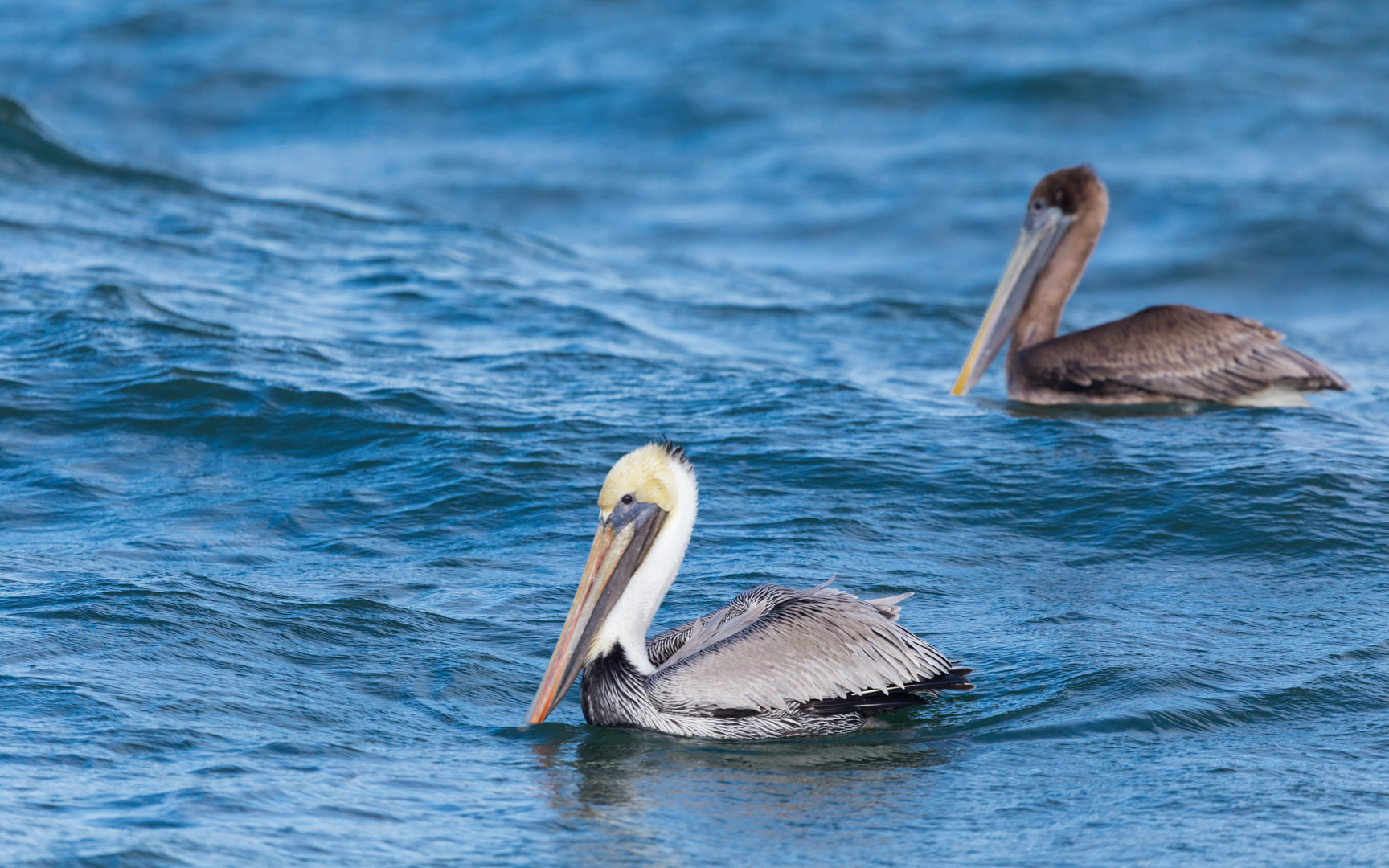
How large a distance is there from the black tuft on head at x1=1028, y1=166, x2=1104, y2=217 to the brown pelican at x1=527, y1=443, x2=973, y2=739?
188 inches

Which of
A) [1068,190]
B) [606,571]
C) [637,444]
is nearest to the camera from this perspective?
[606,571]

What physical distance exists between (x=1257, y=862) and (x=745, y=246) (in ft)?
33.2

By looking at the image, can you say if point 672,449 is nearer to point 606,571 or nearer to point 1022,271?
point 606,571

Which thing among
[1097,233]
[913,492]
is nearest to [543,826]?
[913,492]

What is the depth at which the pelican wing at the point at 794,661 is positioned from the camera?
457 cm

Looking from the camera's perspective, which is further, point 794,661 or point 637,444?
point 637,444

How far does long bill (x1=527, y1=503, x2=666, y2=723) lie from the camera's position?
15.3 ft

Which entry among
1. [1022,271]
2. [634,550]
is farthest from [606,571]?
[1022,271]

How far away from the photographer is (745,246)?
13.6m

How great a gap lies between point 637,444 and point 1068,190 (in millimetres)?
3097

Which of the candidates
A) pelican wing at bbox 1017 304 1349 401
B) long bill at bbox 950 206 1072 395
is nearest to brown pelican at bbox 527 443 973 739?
pelican wing at bbox 1017 304 1349 401

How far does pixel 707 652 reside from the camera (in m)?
4.64

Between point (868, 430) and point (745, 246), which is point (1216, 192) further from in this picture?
point (868, 430)

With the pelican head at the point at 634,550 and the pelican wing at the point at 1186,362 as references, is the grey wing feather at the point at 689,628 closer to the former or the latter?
the pelican head at the point at 634,550
